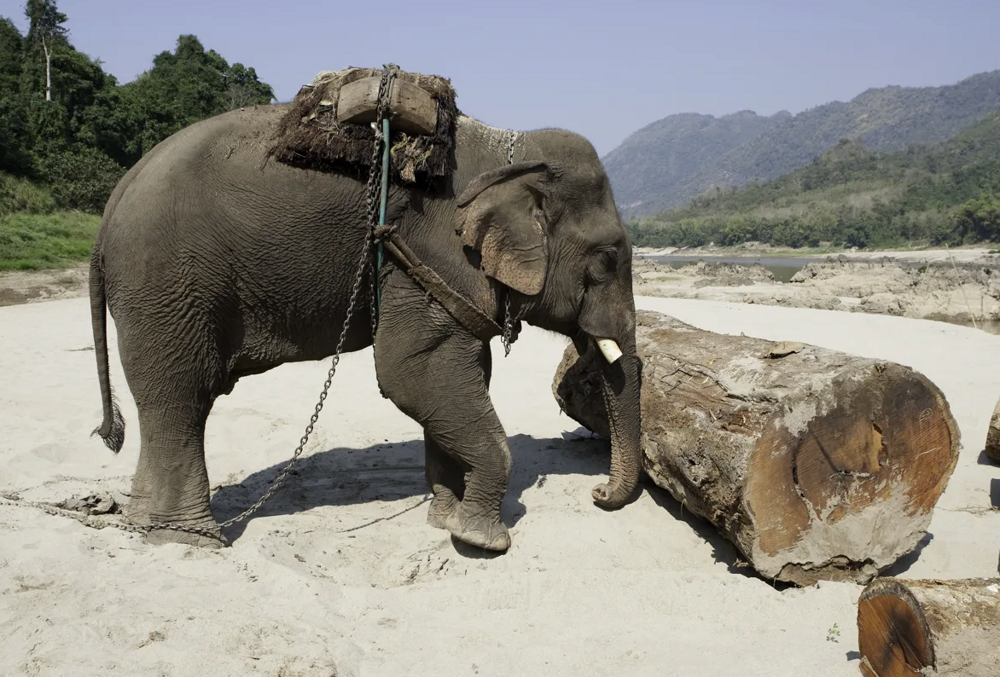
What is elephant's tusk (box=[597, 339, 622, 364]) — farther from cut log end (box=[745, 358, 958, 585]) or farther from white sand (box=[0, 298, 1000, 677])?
cut log end (box=[745, 358, 958, 585])

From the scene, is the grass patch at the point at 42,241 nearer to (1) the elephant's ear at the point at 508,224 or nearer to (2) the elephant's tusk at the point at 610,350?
(1) the elephant's ear at the point at 508,224

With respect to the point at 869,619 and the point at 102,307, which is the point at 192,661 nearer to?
the point at 102,307

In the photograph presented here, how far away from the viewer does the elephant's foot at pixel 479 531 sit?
16.4 ft

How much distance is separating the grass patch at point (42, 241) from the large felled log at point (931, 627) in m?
17.3

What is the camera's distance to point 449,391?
4879 mm

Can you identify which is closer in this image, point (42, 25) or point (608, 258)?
point (608, 258)

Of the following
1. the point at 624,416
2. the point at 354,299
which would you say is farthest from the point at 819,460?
the point at 354,299

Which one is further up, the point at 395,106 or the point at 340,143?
the point at 395,106

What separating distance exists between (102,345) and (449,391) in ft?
7.25

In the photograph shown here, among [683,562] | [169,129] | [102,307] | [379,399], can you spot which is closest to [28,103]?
[169,129]

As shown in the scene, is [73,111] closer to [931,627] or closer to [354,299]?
[354,299]

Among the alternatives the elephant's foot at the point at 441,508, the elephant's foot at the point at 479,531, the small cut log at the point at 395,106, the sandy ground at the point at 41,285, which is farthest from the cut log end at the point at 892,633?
the sandy ground at the point at 41,285

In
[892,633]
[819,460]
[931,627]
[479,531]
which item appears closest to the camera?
[931,627]

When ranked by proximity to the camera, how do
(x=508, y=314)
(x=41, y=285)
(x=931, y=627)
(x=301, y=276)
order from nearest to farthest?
(x=931, y=627)
(x=301, y=276)
(x=508, y=314)
(x=41, y=285)
